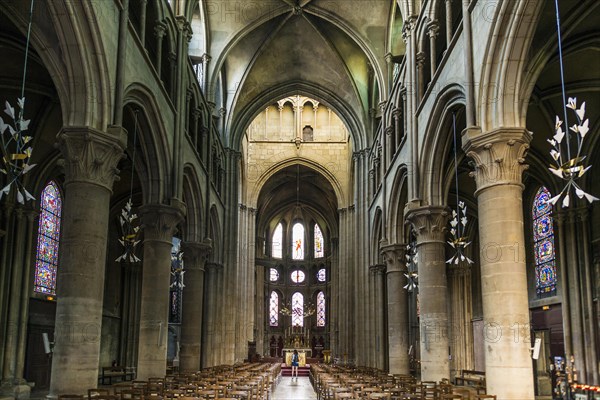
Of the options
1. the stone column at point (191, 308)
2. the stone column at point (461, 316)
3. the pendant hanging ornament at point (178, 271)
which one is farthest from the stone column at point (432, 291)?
the stone column at point (461, 316)

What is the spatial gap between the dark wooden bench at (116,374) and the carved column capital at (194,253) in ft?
17.1

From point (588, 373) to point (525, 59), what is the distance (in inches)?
503

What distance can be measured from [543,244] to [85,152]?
20.7 m

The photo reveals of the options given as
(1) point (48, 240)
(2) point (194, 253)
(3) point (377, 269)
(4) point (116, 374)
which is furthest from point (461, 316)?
(1) point (48, 240)

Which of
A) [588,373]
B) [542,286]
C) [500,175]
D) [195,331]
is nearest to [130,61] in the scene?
[500,175]

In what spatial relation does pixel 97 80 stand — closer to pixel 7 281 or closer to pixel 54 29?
pixel 54 29

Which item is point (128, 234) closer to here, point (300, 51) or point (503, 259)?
point (503, 259)

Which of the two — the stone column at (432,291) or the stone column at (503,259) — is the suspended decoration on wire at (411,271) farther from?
the stone column at (503,259)

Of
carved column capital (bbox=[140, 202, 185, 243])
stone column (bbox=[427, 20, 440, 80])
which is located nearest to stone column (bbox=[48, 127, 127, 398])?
carved column capital (bbox=[140, 202, 185, 243])

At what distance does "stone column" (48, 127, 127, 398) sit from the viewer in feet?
42.5

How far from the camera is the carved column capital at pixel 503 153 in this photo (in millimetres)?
13281

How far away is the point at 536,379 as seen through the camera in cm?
2431

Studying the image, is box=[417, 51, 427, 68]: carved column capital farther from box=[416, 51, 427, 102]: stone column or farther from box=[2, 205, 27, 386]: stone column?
box=[2, 205, 27, 386]: stone column

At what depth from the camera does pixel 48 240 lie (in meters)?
25.6
